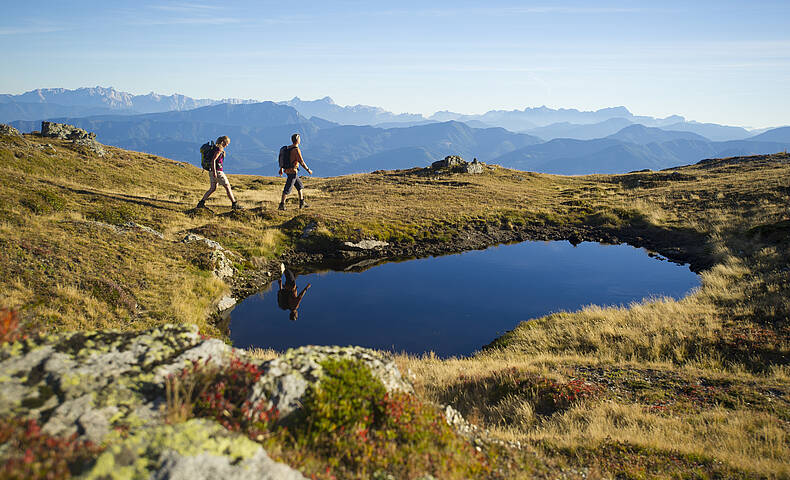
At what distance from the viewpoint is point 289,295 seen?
1825 cm

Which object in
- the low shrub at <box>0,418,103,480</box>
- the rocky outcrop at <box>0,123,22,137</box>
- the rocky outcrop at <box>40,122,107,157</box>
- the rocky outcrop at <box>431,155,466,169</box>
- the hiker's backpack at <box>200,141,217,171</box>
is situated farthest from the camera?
the rocky outcrop at <box>431,155,466,169</box>

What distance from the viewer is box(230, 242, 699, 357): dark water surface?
15.1m

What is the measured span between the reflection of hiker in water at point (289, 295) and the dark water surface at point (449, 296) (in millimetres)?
279

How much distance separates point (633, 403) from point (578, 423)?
2.18 m

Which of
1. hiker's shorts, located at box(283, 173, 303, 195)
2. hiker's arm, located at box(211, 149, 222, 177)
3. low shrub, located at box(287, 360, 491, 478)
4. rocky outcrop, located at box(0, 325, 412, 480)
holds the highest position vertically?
hiker's arm, located at box(211, 149, 222, 177)

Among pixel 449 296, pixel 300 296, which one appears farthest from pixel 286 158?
pixel 449 296

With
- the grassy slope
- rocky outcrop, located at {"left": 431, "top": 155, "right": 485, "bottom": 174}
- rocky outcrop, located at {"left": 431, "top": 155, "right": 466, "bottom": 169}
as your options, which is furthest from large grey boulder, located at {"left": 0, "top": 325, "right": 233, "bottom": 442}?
rocky outcrop, located at {"left": 431, "top": 155, "right": 466, "bottom": 169}

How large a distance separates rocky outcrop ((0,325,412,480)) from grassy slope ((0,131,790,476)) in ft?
11.7

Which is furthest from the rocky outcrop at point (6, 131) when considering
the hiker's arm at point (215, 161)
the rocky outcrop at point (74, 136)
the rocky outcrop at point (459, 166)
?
the rocky outcrop at point (459, 166)

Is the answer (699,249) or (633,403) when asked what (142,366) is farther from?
(699,249)

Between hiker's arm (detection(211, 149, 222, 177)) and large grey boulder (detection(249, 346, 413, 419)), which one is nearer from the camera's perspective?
large grey boulder (detection(249, 346, 413, 419))

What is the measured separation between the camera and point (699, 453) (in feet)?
22.5

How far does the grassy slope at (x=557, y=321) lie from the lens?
753cm

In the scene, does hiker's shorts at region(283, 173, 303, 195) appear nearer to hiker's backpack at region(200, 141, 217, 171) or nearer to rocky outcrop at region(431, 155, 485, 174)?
hiker's backpack at region(200, 141, 217, 171)
